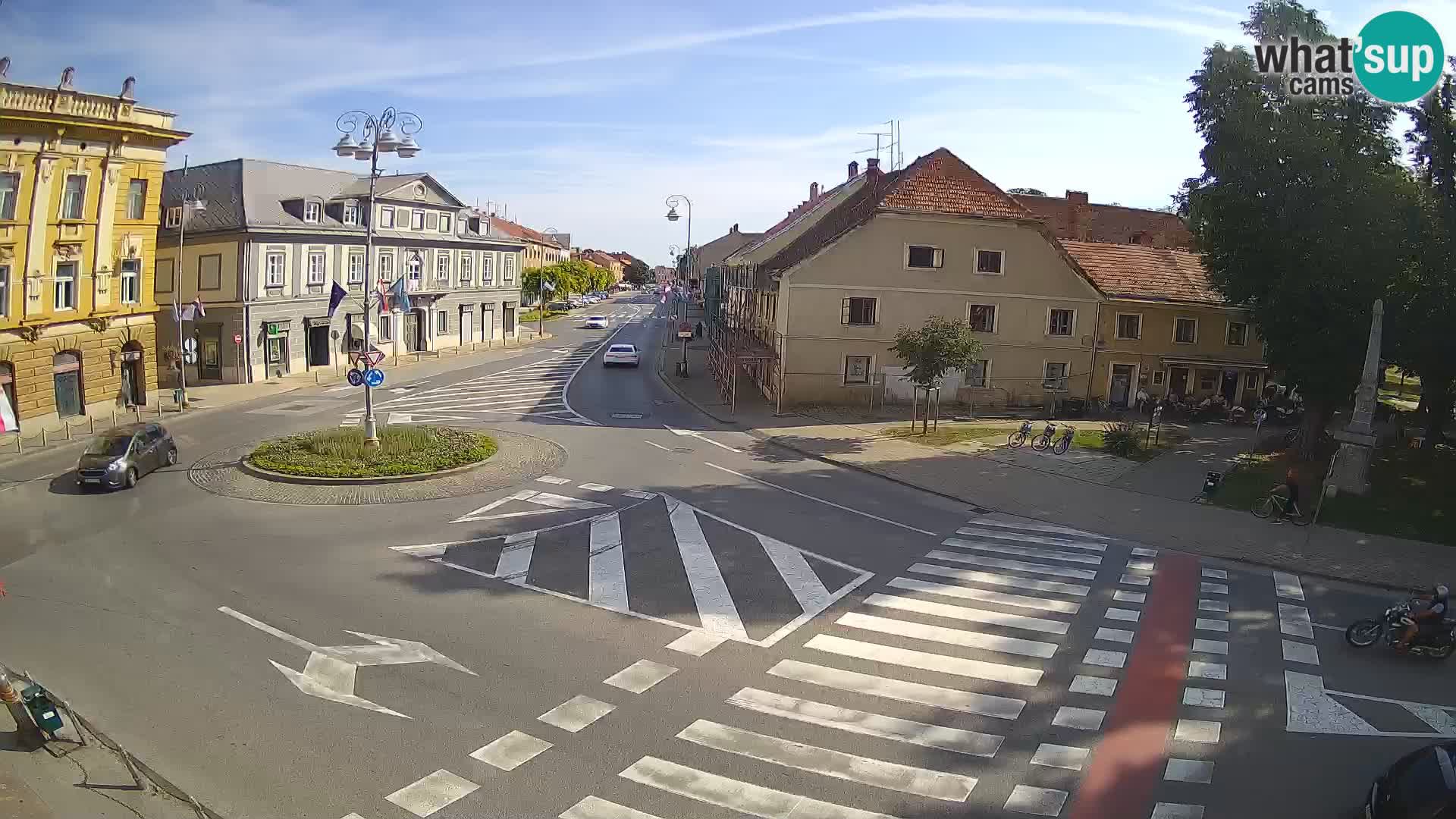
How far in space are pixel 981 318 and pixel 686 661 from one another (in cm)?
2938

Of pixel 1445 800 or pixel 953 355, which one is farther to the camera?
pixel 953 355

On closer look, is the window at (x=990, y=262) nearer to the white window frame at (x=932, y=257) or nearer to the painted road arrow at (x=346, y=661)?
the white window frame at (x=932, y=257)

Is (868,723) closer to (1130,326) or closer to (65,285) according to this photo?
(65,285)

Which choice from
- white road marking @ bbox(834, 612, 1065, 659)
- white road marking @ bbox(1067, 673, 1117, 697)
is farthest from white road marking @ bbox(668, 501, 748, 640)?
white road marking @ bbox(1067, 673, 1117, 697)

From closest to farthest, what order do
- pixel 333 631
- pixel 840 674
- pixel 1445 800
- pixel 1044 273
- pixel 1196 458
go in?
pixel 1445 800
pixel 840 674
pixel 333 631
pixel 1196 458
pixel 1044 273

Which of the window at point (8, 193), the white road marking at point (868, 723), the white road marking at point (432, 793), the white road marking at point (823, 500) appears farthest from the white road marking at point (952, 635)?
the window at point (8, 193)

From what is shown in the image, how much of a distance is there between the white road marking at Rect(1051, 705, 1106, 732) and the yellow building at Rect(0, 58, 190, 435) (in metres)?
33.1

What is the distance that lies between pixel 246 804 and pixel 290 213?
144 ft

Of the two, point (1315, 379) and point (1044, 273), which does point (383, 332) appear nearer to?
point (1044, 273)

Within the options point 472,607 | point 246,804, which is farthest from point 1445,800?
point 472,607

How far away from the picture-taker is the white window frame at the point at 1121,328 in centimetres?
3984

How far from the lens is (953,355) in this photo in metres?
30.7

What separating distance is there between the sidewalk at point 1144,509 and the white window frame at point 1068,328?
9.14m

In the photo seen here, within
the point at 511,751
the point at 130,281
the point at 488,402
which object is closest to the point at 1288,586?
the point at 511,751
